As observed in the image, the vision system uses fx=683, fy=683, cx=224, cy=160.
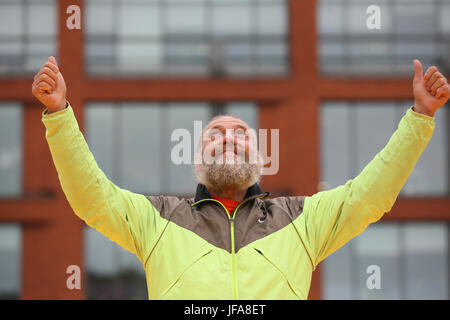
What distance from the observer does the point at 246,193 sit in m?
3.61

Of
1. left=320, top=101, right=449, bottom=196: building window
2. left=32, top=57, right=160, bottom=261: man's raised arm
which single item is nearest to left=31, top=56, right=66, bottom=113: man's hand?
left=32, top=57, right=160, bottom=261: man's raised arm

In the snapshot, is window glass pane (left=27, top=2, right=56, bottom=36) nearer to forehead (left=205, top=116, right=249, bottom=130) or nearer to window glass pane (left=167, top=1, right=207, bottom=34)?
window glass pane (left=167, top=1, right=207, bottom=34)

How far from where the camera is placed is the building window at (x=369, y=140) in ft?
71.1

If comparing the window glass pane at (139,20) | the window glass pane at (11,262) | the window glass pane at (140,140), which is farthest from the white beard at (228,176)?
the window glass pane at (139,20)

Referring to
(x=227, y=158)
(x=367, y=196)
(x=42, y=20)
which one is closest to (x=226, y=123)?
(x=227, y=158)

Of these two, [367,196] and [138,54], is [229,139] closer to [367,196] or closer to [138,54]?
[367,196]

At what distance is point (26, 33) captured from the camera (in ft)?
72.3

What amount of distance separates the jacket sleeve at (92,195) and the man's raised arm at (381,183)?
2.65ft

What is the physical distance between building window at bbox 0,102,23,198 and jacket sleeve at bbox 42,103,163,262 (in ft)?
62.4

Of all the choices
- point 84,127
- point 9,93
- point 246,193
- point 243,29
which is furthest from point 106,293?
point 246,193

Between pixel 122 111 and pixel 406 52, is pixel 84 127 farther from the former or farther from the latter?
pixel 406 52

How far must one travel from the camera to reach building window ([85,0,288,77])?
72.3 feet

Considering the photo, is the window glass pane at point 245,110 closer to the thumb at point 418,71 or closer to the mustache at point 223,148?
the mustache at point 223,148
